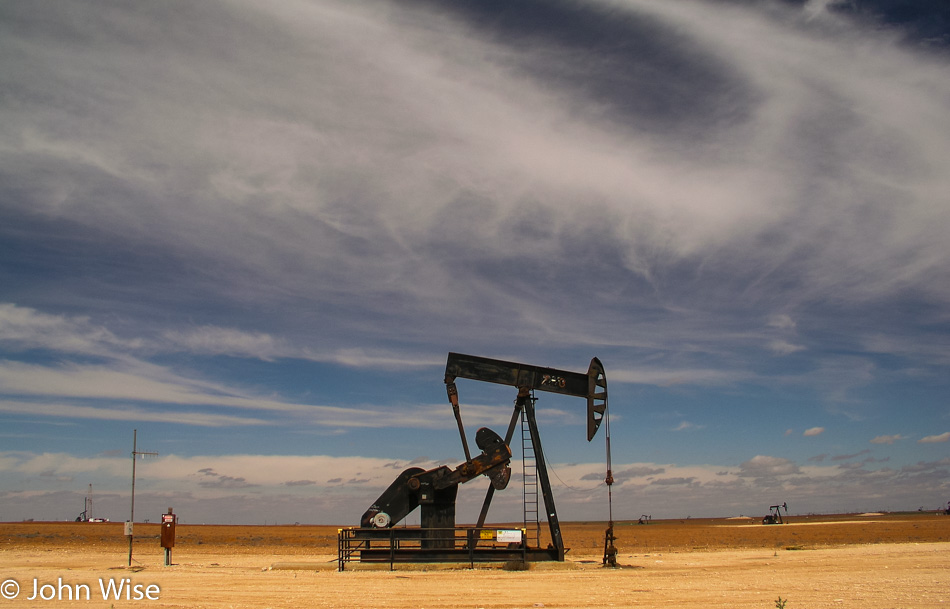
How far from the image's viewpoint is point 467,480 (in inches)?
743

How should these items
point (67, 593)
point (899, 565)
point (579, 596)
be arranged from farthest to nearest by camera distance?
point (899, 565), point (67, 593), point (579, 596)

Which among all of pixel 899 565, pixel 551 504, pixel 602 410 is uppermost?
pixel 602 410

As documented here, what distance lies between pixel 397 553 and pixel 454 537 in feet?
4.95

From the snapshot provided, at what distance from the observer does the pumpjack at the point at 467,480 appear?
61.7 ft

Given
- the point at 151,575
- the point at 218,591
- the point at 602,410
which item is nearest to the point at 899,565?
the point at 602,410

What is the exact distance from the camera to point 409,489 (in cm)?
1923

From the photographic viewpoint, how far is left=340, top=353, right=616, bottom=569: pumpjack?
1880cm

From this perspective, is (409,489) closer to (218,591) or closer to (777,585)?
(218,591)

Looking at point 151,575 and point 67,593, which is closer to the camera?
point 67,593
